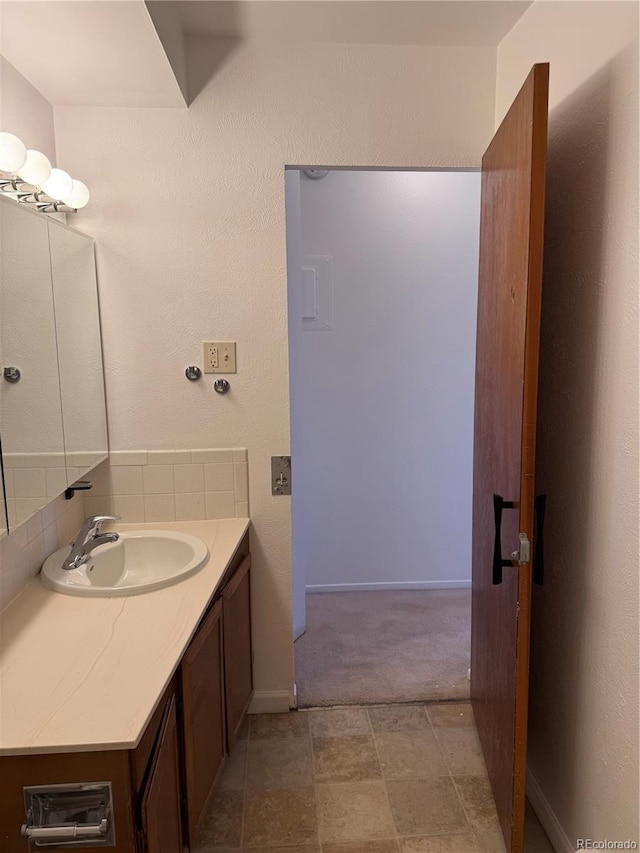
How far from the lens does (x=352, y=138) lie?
208cm

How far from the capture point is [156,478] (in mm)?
2189

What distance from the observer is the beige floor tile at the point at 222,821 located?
1753mm

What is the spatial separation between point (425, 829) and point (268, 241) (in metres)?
1.99

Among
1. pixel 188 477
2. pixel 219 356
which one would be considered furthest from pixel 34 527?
pixel 219 356

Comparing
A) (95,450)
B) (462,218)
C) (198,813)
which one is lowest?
(198,813)

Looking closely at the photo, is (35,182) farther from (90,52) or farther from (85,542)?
(85,542)

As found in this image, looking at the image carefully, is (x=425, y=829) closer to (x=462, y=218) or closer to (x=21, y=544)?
(x=21, y=544)

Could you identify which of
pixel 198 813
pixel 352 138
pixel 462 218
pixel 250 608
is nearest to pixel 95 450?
pixel 250 608

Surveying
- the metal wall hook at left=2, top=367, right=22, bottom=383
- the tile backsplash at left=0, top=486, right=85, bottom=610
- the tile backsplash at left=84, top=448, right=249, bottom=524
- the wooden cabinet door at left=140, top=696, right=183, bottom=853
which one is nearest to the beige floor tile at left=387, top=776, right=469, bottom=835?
the wooden cabinet door at left=140, top=696, right=183, bottom=853

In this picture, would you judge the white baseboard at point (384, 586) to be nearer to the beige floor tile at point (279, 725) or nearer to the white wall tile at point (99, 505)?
the beige floor tile at point (279, 725)

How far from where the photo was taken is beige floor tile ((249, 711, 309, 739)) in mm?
2229

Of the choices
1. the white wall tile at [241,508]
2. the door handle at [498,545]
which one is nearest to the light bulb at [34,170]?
the white wall tile at [241,508]

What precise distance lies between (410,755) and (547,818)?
493 mm

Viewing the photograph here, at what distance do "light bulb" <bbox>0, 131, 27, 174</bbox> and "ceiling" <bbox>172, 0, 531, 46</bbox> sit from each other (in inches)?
23.3
